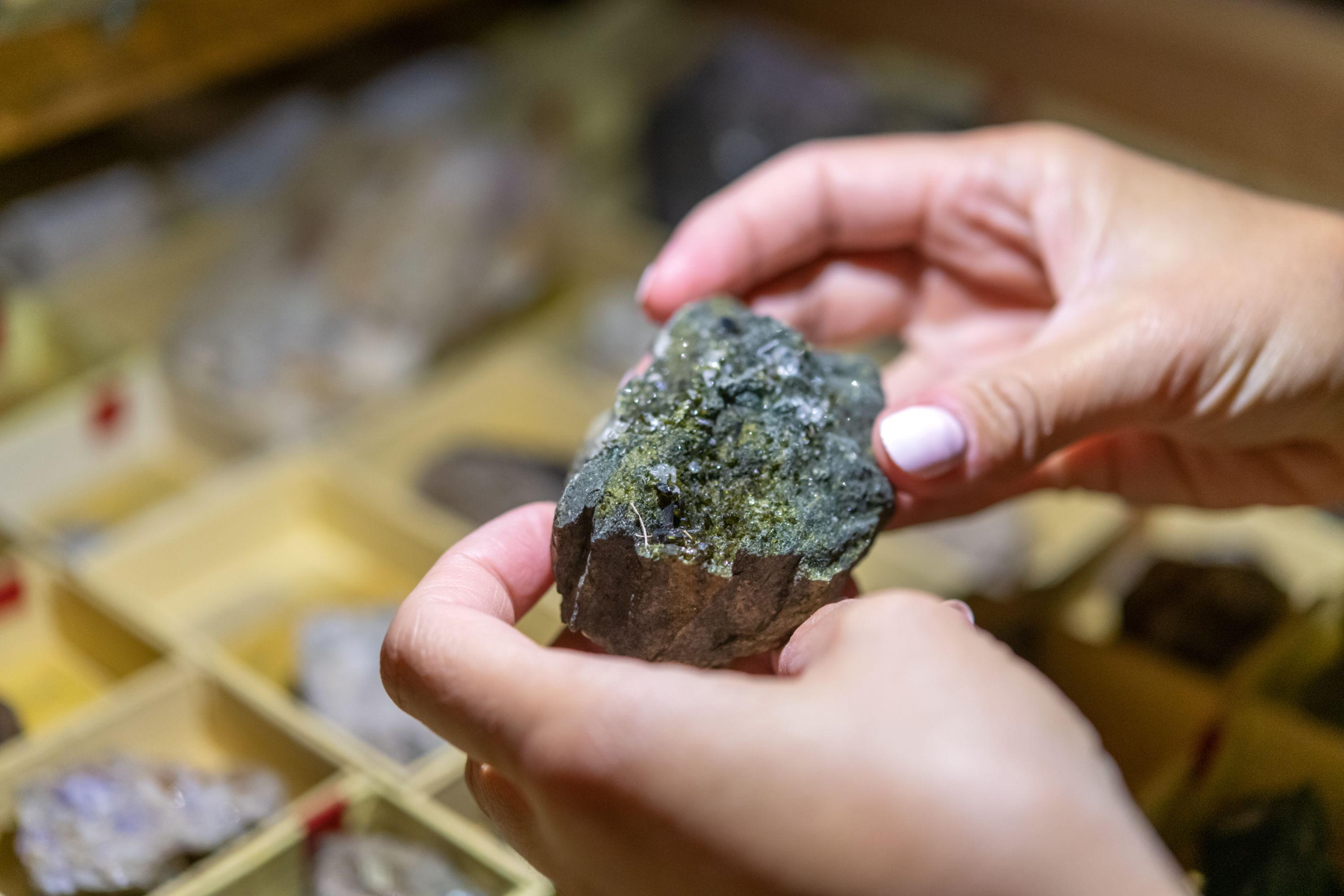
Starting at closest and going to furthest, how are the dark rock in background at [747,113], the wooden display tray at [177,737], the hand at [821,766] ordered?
the hand at [821,766] < the wooden display tray at [177,737] < the dark rock in background at [747,113]

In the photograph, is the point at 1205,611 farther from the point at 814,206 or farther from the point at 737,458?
the point at 737,458

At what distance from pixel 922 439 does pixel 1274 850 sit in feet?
2.04

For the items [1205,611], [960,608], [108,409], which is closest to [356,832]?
[960,608]

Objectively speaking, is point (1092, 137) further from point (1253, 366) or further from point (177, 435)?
point (177, 435)

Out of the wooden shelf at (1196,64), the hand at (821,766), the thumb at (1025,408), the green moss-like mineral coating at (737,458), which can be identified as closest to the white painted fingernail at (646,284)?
the green moss-like mineral coating at (737,458)

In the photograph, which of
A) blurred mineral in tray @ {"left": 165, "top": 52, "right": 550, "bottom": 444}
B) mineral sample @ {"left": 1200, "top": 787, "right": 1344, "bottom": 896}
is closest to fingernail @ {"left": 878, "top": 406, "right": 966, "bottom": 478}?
mineral sample @ {"left": 1200, "top": 787, "right": 1344, "bottom": 896}

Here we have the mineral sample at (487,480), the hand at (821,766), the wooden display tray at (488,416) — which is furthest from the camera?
the wooden display tray at (488,416)

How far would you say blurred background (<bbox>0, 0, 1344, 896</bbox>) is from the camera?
1.33 m

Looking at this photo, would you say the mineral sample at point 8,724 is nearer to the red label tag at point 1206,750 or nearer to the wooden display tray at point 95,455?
the wooden display tray at point 95,455

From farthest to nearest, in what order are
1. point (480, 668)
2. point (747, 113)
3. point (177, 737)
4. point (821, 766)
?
point (747, 113) < point (177, 737) < point (480, 668) < point (821, 766)

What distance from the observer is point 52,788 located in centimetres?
129

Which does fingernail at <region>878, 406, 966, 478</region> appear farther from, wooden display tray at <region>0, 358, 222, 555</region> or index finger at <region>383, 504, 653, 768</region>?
wooden display tray at <region>0, 358, 222, 555</region>

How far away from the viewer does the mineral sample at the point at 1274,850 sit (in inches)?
46.9

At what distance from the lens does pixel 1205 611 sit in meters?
1.70
